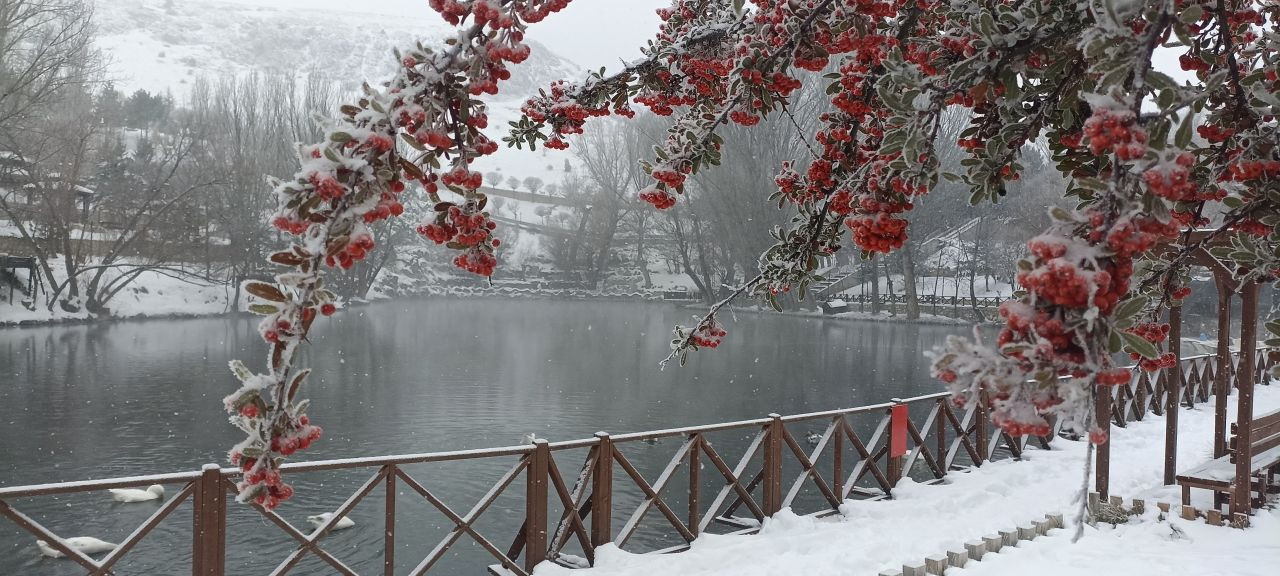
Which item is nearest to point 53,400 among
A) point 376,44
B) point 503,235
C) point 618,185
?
point 618,185

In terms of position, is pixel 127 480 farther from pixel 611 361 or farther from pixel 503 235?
pixel 503 235

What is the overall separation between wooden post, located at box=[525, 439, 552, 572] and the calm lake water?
138cm

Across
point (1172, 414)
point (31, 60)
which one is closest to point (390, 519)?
point (1172, 414)

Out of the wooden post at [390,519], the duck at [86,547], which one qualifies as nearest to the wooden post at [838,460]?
the wooden post at [390,519]

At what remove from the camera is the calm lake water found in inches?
301

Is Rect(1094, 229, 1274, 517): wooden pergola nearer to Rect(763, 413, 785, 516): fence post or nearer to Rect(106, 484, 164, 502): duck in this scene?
Rect(763, 413, 785, 516): fence post

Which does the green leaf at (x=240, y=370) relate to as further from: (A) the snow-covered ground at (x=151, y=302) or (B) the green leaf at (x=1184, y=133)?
(A) the snow-covered ground at (x=151, y=302)

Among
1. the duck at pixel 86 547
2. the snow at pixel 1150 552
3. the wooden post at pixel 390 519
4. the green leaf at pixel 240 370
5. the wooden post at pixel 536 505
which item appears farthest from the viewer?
the duck at pixel 86 547

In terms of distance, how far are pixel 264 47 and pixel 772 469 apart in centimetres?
11698

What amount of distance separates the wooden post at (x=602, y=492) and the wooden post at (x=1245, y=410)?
4.42 m

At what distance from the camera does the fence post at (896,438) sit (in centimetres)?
754

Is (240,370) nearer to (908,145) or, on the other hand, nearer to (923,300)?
(908,145)

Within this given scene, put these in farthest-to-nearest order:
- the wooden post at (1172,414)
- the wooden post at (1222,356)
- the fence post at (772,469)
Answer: the wooden post at (1172,414) < the wooden post at (1222,356) < the fence post at (772,469)

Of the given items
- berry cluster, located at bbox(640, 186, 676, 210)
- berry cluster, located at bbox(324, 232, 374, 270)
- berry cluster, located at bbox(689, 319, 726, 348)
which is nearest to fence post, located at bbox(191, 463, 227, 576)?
berry cluster, located at bbox(689, 319, 726, 348)
